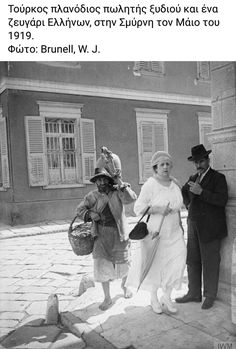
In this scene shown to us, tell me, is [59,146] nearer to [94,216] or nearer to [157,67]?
[157,67]

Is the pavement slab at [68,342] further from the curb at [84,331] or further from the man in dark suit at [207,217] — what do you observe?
the man in dark suit at [207,217]

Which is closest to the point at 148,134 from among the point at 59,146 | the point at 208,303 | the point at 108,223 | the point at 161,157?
the point at 59,146

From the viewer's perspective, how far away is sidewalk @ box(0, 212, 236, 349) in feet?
9.26

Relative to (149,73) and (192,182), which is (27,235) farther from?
(149,73)

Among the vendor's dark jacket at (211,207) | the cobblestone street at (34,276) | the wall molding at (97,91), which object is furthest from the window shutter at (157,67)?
the vendor's dark jacket at (211,207)

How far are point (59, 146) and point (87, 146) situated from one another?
896 millimetres

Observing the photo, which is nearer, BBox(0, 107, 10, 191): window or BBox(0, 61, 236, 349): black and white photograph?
BBox(0, 61, 236, 349): black and white photograph

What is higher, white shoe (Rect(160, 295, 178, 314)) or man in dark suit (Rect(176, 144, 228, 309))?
man in dark suit (Rect(176, 144, 228, 309))

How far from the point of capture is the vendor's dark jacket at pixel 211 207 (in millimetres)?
3186

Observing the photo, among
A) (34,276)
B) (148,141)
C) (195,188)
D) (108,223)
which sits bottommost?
(34,276)

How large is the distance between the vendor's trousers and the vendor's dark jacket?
0.32 ft

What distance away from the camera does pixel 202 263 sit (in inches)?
133

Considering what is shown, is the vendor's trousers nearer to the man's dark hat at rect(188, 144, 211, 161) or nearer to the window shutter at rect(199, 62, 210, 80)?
the man's dark hat at rect(188, 144, 211, 161)

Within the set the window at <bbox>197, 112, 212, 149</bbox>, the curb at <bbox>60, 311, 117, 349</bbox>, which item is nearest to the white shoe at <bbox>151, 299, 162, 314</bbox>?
the curb at <bbox>60, 311, 117, 349</bbox>
